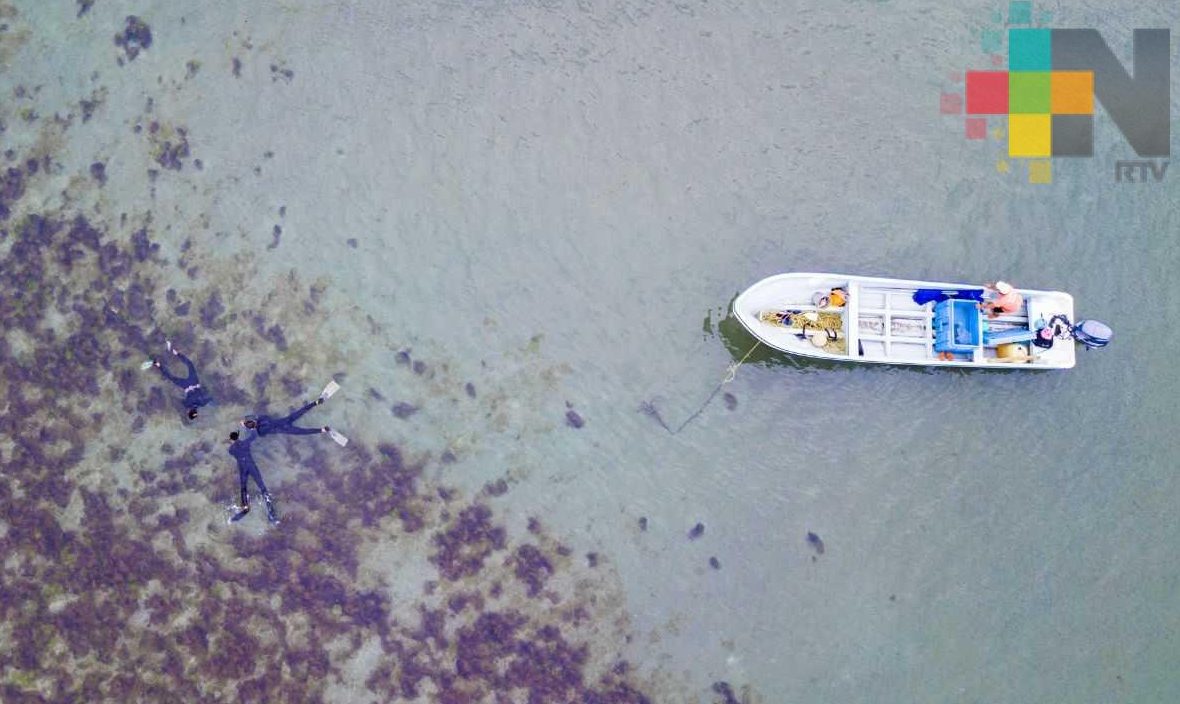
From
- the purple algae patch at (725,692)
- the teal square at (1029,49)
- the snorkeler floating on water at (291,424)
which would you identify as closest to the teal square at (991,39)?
the teal square at (1029,49)

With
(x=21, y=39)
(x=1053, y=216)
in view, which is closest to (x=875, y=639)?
(x=1053, y=216)

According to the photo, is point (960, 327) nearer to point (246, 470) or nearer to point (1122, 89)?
point (1122, 89)

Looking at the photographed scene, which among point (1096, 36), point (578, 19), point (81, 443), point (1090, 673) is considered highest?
point (578, 19)

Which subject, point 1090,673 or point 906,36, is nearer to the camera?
point 1090,673

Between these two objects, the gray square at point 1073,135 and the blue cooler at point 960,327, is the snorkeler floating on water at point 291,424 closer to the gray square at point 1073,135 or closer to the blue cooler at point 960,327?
the blue cooler at point 960,327

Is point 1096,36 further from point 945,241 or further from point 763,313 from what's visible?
point 763,313

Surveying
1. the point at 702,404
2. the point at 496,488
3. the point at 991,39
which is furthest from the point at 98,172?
the point at 991,39

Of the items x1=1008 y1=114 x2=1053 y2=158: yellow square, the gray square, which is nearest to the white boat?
x1=1008 y1=114 x2=1053 y2=158: yellow square
